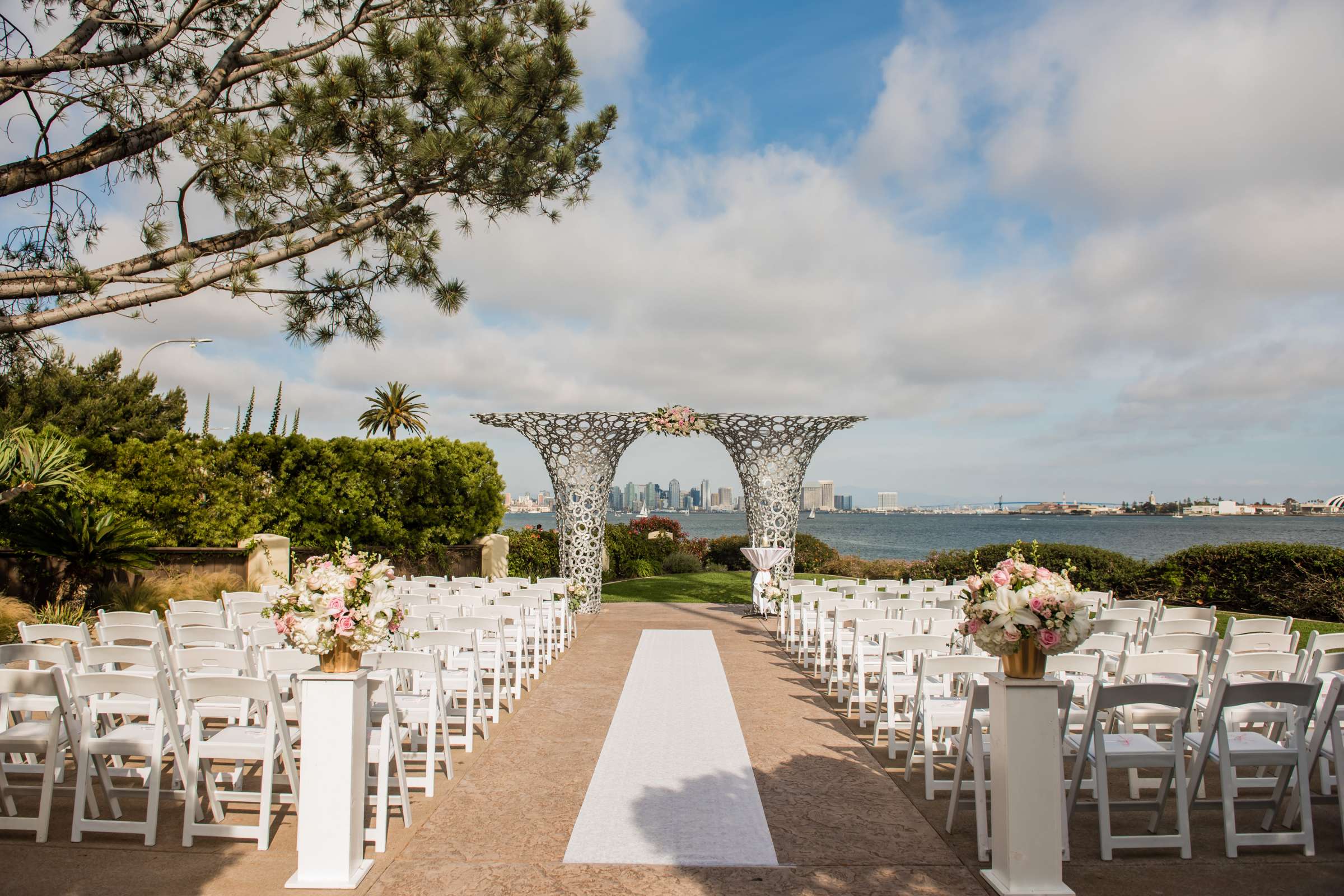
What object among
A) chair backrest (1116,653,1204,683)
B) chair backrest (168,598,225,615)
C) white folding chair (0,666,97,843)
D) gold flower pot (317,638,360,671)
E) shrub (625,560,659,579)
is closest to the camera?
gold flower pot (317,638,360,671)

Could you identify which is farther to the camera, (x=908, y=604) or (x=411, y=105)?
(x=908, y=604)

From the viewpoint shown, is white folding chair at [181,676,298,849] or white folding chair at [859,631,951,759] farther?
white folding chair at [859,631,951,759]

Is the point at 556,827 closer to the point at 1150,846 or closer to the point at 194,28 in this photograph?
the point at 1150,846

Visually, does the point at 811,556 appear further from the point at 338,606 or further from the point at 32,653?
the point at 338,606

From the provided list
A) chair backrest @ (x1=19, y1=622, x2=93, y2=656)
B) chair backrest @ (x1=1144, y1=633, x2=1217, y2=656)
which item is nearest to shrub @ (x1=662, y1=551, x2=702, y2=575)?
chair backrest @ (x1=1144, y1=633, x2=1217, y2=656)

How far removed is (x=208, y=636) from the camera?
19.1 feet

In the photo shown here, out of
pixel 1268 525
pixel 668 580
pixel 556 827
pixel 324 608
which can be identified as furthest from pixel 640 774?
pixel 1268 525

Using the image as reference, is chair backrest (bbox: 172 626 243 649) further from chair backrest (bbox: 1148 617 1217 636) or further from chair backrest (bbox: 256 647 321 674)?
chair backrest (bbox: 1148 617 1217 636)

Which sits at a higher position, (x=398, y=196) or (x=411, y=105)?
(x=411, y=105)

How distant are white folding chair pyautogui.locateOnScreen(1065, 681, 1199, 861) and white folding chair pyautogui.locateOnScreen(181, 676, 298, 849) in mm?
4118

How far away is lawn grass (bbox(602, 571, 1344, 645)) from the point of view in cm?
1756

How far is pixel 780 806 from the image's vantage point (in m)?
4.78

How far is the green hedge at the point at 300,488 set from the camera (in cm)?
1321

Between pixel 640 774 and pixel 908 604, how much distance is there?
4842 mm
